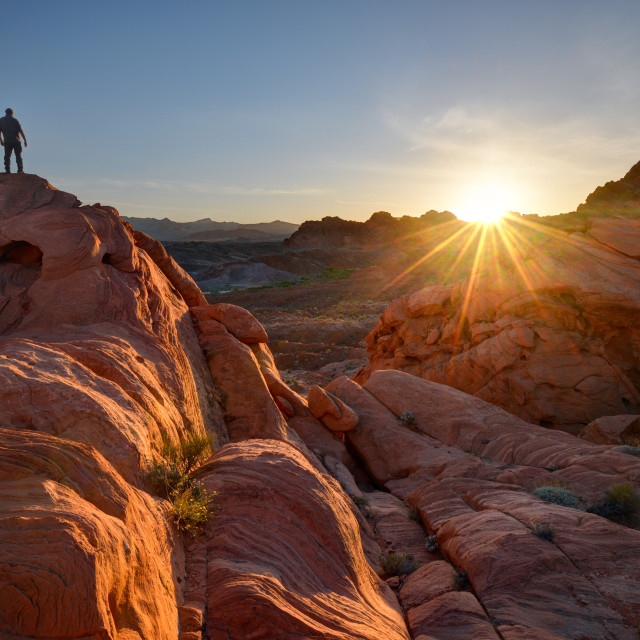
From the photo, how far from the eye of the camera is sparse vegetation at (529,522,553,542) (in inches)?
266

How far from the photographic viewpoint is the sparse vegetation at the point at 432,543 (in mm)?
7859

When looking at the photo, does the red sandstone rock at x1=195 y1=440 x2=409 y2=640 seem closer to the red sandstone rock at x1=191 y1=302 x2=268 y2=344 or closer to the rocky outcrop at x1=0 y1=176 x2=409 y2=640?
the rocky outcrop at x1=0 y1=176 x2=409 y2=640

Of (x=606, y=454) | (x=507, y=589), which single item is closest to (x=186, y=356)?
(x=507, y=589)

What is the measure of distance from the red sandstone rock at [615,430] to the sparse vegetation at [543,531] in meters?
6.63

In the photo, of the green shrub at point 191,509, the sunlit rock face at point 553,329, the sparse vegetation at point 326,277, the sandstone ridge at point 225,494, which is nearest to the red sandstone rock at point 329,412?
the sandstone ridge at point 225,494

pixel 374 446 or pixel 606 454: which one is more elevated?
pixel 606 454

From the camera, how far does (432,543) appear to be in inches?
313

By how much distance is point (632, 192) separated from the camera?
2375 cm

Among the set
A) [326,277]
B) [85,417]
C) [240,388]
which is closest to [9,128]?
[240,388]

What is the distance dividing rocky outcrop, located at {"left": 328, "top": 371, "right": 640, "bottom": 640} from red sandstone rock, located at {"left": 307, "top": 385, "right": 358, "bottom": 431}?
22.2 inches

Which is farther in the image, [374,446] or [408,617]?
[374,446]

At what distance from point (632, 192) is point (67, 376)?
2664 centimetres

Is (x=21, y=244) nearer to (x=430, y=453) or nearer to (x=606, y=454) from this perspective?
(x=430, y=453)

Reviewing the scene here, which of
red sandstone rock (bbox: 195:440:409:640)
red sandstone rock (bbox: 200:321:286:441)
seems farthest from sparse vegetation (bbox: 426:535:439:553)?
red sandstone rock (bbox: 200:321:286:441)
